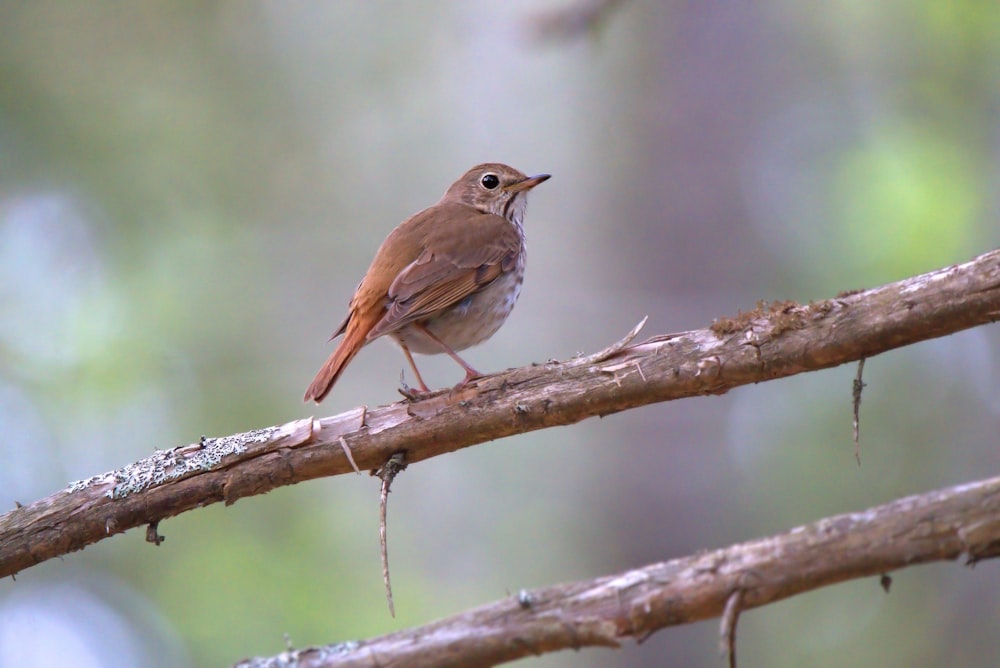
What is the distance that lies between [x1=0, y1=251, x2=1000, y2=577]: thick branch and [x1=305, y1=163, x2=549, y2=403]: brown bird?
31.1 inches

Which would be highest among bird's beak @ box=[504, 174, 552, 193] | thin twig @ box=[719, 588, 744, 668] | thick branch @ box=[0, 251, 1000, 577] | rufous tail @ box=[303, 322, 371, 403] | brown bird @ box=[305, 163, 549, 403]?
bird's beak @ box=[504, 174, 552, 193]

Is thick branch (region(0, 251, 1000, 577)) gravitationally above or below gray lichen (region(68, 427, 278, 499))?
below

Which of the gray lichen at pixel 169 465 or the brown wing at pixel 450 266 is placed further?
the brown wing at pixel 450 266

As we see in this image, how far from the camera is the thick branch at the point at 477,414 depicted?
141 inches

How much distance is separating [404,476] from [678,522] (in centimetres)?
518

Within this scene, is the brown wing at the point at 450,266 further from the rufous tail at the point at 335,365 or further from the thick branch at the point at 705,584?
the thick branch at the point at 705,584

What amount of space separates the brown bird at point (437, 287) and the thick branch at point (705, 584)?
2203 millimetres

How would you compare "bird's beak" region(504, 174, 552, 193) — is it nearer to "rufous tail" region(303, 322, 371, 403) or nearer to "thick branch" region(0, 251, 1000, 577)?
"rufous tail" region(303, 322, 371, 403)

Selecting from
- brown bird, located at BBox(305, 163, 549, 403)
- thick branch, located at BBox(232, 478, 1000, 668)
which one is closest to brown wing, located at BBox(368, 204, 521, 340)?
brown bird, located at BBox(305, 163, 549, 403)

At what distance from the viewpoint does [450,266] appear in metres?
5.64

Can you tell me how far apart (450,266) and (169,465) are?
6.94ft

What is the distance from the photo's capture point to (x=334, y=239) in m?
11.6

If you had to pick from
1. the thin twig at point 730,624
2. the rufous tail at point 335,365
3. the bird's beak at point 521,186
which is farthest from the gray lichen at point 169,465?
the bird's beak at point 521,186

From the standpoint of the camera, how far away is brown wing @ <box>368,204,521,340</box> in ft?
17.3
